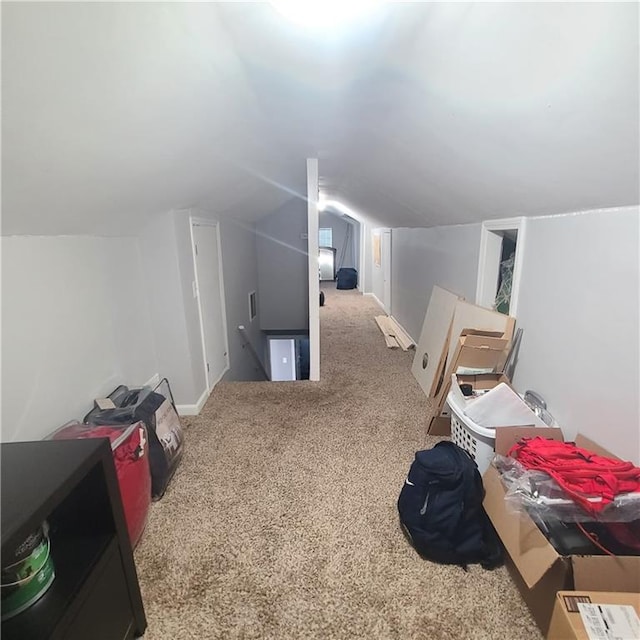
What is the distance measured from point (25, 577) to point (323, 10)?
1.77m

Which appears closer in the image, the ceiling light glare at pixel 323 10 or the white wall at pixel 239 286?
the ceiling light glare at pixel 323 10

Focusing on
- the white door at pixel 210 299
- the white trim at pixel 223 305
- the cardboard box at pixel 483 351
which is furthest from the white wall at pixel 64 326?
the cardboard box at pixel 483 351

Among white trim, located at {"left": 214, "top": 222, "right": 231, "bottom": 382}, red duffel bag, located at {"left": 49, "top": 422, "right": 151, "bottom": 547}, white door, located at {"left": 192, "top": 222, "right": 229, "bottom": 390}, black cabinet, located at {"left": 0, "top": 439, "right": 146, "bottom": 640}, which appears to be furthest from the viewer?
white trim, located at {"left": 214, "top": 222, "right": 231, "bottom": 382}

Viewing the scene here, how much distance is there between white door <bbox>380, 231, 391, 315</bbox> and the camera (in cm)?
594

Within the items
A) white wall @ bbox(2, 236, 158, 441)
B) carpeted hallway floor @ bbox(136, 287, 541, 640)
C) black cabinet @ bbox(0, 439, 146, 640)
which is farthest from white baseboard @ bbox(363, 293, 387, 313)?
black cabinet @ bbox(0, 439, 146, 640)

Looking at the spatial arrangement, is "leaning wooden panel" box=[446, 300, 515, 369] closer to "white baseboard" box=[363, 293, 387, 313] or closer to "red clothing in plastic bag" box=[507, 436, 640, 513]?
"red clothing in plastic bag" box=[507, 436, 640, 513]

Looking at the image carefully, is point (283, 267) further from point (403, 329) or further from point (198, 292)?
point (198, 292)

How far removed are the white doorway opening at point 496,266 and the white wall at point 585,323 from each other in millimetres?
390

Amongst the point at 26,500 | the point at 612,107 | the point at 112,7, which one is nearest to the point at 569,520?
the point at 612,107

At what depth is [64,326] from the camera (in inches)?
71.0

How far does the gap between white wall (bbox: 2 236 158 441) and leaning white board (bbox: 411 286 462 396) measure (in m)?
2.31

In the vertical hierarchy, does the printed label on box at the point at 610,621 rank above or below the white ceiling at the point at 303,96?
below

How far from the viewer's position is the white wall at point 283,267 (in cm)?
625

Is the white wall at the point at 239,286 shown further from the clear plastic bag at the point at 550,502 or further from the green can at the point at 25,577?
the clear plastic bag at the point at 550,502
